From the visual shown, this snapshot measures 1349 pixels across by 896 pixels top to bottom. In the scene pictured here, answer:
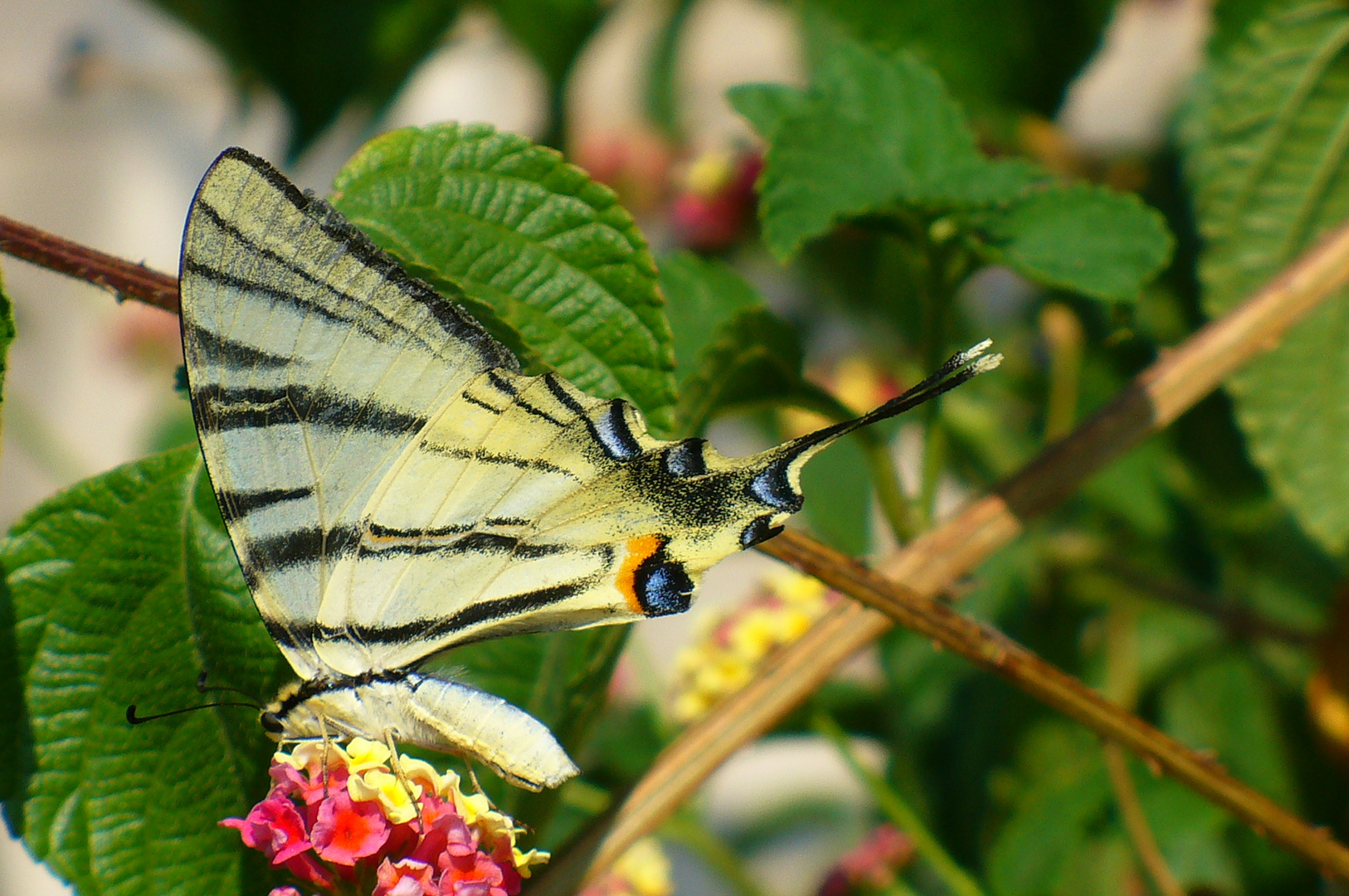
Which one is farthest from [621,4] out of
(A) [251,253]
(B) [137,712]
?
(B) [137,712]

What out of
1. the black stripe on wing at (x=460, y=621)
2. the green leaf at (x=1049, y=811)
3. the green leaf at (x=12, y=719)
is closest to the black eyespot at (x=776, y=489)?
the black stripe on wing at (x=460, y=621)

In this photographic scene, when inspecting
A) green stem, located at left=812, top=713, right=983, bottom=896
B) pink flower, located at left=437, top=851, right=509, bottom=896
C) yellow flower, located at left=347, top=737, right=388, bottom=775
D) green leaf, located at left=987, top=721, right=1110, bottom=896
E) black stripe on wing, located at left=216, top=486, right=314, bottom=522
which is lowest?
green leaf, located at left=987, top=721, right=1110, bottom=896

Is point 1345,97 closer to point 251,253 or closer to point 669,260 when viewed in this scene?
point 669,260

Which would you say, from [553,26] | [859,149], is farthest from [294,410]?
[553,26]

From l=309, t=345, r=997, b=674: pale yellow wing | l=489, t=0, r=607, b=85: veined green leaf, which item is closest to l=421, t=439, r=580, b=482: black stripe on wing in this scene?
l=309, t=345, r=997, b=674: pale yellow wing

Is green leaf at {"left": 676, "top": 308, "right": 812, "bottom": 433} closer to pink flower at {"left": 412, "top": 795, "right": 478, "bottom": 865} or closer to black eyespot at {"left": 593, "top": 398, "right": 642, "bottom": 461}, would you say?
black eyespot at {"left": 593, "top": 398, "right": 642, "bottom": 461}

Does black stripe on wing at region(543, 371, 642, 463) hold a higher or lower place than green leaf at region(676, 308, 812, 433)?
higher

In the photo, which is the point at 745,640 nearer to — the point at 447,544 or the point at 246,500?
the point at 447,544
